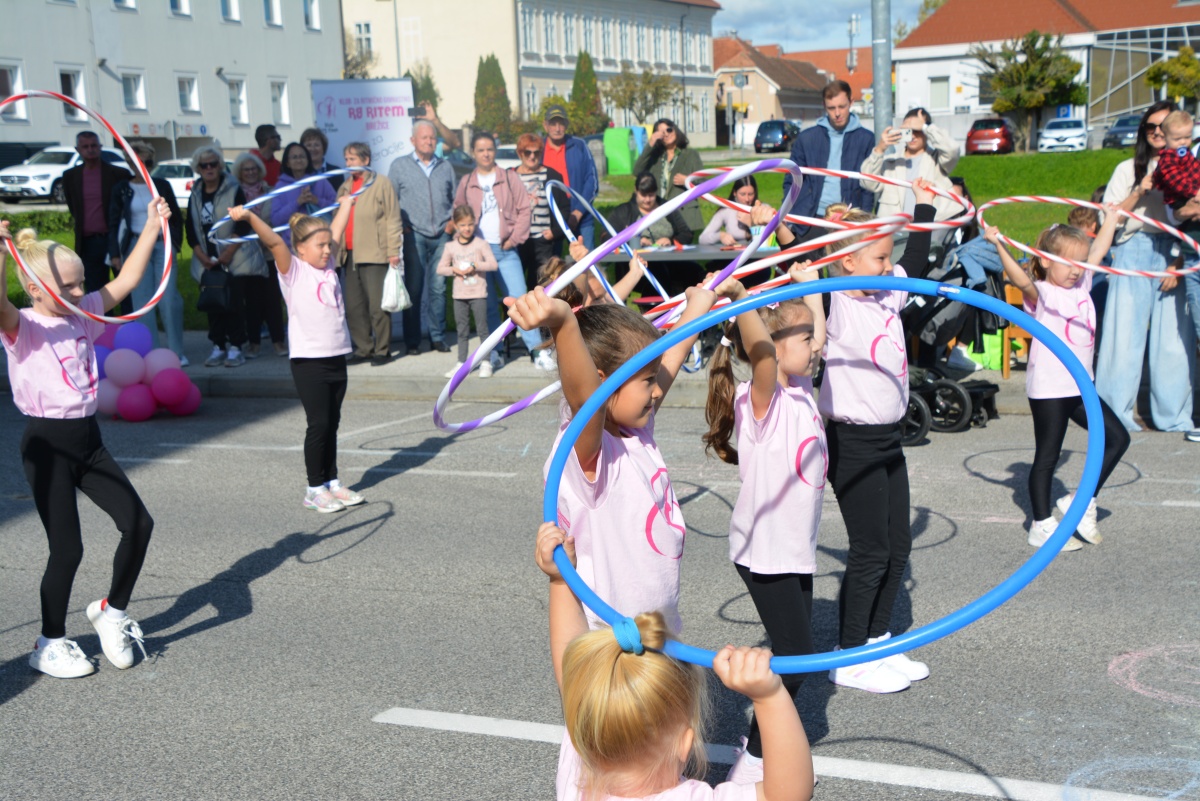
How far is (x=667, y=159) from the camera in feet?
41.9

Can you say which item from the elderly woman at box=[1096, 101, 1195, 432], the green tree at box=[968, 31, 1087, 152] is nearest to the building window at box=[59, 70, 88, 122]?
the green tree at box=[968, 31, 1087, 152]

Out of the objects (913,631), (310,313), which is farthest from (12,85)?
(913,631)

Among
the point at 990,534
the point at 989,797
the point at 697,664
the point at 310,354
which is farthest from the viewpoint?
the point at 310,354

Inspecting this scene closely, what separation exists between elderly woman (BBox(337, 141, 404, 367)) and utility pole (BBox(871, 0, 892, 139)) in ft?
17.1

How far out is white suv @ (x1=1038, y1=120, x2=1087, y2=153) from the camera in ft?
142

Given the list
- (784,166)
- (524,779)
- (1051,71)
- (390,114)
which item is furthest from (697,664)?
(1051,71)

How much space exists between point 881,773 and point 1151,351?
607 centimetres

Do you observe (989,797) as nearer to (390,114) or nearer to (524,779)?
(524,779)

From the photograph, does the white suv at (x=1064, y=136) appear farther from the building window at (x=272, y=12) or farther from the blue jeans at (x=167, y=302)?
the blue jeans at (x=167, y=302)

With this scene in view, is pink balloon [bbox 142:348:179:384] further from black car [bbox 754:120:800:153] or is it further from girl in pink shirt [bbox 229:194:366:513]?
black car [bbox 754:120:800:153]

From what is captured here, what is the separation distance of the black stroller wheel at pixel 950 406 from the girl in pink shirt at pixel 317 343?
445 centimetres

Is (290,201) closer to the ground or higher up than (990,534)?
higher up

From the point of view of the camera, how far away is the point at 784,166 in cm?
472

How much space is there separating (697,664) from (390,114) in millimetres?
16026
